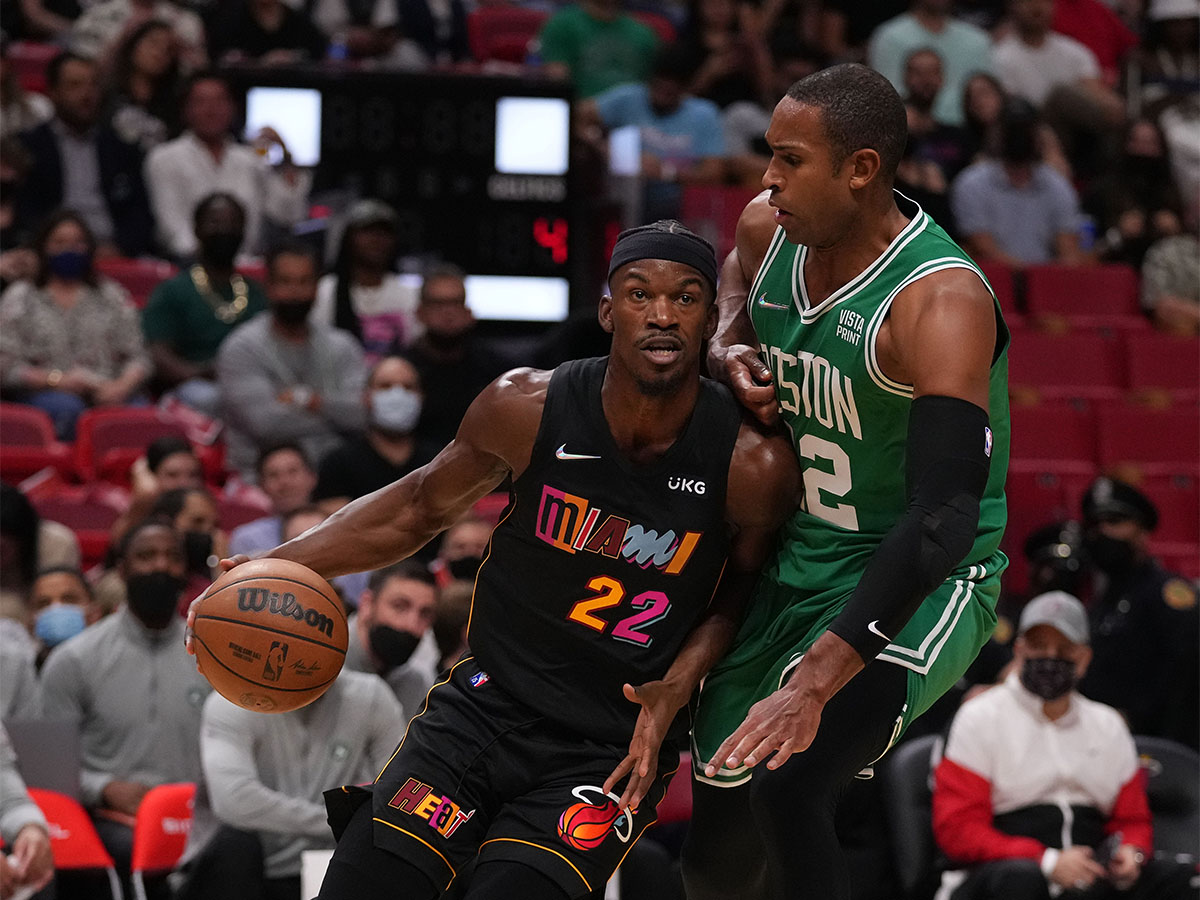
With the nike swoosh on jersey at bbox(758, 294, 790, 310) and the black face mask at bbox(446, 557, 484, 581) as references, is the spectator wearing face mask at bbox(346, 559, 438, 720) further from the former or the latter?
the nike swoosh on jersey at bbox(758, 294, 790, 310)

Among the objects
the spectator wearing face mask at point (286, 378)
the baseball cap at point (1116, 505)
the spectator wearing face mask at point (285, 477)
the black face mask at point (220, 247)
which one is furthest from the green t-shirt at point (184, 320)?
the baseball cap at point (1116, 505)

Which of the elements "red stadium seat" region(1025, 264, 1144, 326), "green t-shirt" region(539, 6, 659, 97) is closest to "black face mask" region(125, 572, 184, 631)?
"green t-shirt" region(539, 6, 659, 97)

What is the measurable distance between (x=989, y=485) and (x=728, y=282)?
913 millimetres

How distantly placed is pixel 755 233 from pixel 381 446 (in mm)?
4470

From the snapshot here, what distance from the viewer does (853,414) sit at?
4.09 m

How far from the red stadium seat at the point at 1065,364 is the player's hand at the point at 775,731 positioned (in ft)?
26.3

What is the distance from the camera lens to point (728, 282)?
186 inches

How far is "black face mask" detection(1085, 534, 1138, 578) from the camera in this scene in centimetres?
860

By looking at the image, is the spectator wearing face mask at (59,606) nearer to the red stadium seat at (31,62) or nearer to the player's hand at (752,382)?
the player's hand at (752,382)

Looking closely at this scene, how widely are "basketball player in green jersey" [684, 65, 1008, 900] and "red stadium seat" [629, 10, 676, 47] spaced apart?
30.9 ft

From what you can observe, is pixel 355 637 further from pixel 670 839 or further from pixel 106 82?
pixel 106 82

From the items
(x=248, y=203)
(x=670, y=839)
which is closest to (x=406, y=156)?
(x=248, y=203)

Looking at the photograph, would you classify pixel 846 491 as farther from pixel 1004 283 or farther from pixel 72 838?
pixel 1004 283

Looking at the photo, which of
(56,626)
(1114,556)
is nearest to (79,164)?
(56,626)
